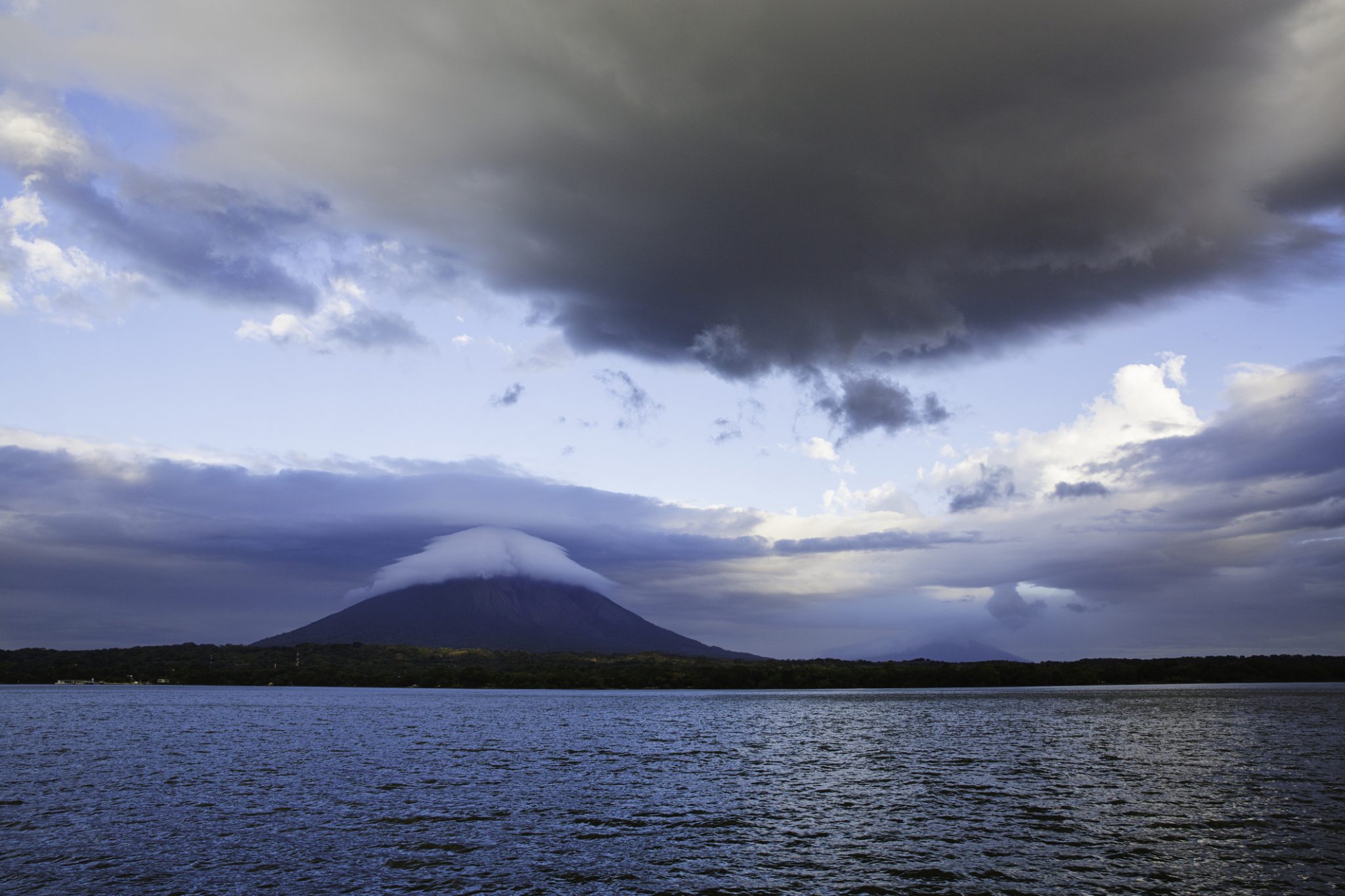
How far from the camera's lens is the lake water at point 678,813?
3484 centimetres

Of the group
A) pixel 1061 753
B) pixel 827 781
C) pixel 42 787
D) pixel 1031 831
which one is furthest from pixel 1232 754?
pixel 42 787

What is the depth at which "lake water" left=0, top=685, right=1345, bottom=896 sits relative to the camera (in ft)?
114

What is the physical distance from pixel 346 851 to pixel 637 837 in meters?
14.3

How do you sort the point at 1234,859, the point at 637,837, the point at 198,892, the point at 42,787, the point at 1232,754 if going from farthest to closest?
the point at 1232,754 < the point at 42,787 < the point at 637,837 < the point at 1234,859 < the point at 198,892

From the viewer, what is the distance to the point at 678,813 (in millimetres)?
50562

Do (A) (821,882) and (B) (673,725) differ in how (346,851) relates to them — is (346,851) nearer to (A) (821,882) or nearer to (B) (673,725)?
(A) (821,882)

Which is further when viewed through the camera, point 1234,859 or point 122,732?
point 122,732

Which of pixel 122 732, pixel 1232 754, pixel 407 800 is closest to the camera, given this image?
pixel 407 800

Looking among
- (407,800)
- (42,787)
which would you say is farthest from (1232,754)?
(42,787)

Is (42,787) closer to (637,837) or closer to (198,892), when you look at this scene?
(198,892)

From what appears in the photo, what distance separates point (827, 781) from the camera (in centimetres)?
6538

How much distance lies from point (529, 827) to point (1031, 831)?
88.4 ft

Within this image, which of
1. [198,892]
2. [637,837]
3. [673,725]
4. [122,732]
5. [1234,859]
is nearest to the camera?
[198,892]

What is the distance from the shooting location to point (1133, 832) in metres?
43.7
